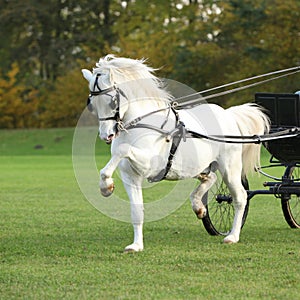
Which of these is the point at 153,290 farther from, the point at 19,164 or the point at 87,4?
the point at 87,4

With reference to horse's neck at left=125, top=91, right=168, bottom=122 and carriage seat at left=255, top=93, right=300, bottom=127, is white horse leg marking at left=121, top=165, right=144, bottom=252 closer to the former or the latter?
horse's neck at left=125, top=91, right=168, bottom=122

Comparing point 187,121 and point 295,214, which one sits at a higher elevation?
point 187,121

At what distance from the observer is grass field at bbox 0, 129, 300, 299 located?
6.76 meters

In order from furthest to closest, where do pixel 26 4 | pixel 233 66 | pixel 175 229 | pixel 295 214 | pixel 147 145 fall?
pixel 26 4 < pixel 233 66 < pixel 295 214 < pixel 175 229 < pixel 147 145

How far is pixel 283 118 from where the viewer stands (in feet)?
33.1

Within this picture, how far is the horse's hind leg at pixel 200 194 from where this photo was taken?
9.59 meters

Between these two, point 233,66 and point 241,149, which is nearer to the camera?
point 241,149

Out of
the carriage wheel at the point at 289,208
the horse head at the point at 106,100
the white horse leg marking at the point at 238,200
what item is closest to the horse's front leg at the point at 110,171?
the horse head at the point at 106,100

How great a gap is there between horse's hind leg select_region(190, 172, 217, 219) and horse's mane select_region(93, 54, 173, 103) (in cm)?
120

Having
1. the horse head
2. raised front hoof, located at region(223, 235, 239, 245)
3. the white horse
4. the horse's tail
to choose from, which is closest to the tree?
the horse's tail

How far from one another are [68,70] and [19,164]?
2441cm

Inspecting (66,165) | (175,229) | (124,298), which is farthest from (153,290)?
(66,165)

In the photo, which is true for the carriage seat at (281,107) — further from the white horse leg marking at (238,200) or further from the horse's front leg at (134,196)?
the horse's front leg at (134,196)

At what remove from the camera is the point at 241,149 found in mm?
9758
